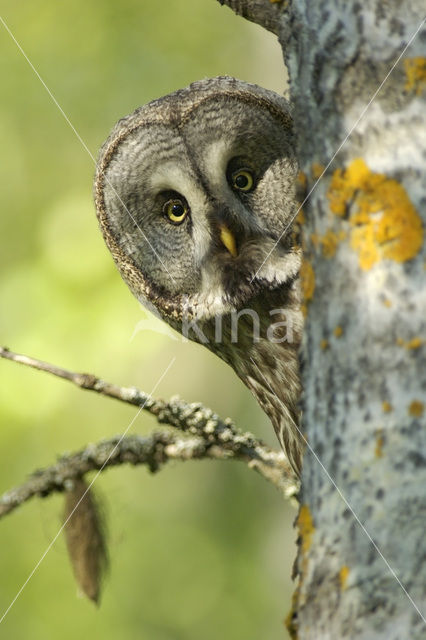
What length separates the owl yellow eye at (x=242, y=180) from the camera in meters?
3.10

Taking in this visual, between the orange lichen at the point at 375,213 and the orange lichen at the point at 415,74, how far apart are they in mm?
148

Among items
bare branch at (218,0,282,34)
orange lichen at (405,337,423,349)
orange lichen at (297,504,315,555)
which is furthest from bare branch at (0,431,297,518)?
orange lichen at (405,337,423,349)

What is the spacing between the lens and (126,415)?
779cm

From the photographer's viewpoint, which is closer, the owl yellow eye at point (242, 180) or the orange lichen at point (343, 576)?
the orange lichen at point (343, 576)

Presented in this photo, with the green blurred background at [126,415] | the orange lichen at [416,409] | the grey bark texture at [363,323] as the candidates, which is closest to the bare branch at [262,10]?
the grey bark texture at [363,323]

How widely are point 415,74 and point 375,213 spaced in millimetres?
244

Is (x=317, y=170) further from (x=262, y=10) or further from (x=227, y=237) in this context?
(x=227, y=237)

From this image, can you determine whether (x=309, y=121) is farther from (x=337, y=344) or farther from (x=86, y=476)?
(x=86, y=476)

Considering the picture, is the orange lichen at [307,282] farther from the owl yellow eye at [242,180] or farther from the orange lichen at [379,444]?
the owl yellow eye at [242,180]

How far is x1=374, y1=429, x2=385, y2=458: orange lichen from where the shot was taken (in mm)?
1384

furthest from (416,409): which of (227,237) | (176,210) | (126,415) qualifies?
(126,415)

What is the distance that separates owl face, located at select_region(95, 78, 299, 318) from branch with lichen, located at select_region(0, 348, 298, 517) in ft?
2.05

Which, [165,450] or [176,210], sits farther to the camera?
[176,210]

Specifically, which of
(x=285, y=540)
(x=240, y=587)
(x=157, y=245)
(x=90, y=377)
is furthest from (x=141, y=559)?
(x=90, y=377)
